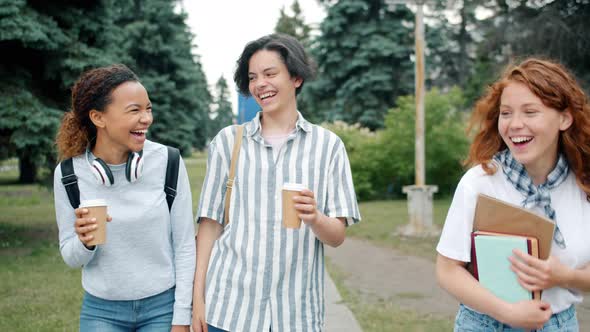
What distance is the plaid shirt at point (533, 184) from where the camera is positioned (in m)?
2.15

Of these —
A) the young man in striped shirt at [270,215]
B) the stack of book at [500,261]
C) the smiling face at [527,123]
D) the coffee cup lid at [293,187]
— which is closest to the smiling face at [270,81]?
the young man in striped shirt at [270,215]

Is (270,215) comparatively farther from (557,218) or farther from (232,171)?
(557,218)

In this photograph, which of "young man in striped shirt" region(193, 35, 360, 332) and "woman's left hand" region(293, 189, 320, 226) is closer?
"woman's left hand" region(293, 189, 320, 226)

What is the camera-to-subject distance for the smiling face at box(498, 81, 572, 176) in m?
2.13

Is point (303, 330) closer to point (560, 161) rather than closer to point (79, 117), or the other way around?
point (560, 161)

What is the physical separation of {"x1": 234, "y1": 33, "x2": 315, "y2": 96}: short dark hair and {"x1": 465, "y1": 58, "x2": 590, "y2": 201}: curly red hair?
2.65ft

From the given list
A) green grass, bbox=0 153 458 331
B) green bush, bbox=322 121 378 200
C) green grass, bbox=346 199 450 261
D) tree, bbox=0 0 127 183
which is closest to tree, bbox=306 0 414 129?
green bush, bbox=322 121 378 200

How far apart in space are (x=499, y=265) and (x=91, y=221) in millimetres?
1557

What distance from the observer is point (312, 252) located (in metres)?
2.60

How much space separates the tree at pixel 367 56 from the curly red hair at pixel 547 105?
81.0 ft

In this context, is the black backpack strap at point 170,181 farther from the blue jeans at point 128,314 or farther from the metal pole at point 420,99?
the metal pole at point 420,99

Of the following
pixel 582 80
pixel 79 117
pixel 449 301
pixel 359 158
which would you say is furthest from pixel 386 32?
pixel 79 117

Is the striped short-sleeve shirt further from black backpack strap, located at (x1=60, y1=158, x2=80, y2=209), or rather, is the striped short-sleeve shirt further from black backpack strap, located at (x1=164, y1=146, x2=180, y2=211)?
black backpack strap, located at (x1=60, y1=158, x2=80, y2=209)

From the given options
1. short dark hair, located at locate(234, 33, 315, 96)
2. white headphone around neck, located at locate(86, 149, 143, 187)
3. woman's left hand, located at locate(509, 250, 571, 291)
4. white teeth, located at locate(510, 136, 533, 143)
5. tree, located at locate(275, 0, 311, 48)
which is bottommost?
woman's left hand, located at locate(509, 250, 571, 291)
